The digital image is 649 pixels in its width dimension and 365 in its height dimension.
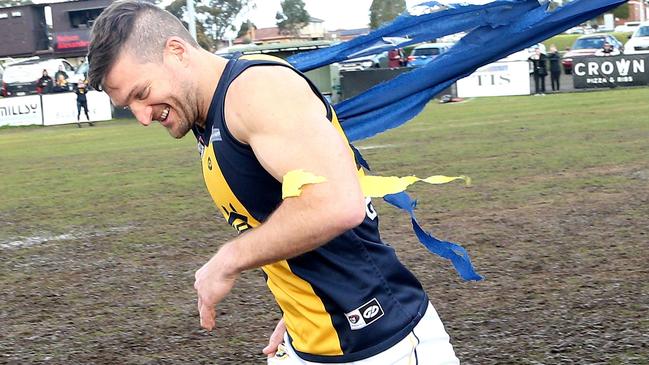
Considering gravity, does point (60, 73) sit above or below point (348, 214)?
below

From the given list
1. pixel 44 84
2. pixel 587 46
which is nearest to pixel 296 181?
pixel 44 84

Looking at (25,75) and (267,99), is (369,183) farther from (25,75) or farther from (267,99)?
(25,75)

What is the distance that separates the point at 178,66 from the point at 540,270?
5344 mm

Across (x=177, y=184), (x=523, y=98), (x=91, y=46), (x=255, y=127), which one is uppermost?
(x=91, y=46)

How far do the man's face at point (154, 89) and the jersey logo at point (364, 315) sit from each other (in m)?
0.71

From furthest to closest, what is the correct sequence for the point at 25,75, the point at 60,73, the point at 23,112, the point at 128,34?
the point at 25,75
the point at 60,73
the point at 23,112
the point at 128,34

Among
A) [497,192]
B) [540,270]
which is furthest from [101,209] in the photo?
[540,270]

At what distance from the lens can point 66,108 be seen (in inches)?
1321

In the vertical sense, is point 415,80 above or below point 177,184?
above

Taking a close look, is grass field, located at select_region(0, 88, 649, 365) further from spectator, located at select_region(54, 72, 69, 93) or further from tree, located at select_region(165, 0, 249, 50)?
tree, located at select_region(165, 0, 249, 50)

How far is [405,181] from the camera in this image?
2.86 metres

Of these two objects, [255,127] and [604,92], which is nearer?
[255,127]

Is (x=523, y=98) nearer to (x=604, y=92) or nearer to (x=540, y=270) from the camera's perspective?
(x=604, y=92)

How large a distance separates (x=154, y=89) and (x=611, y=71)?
30.0 m
